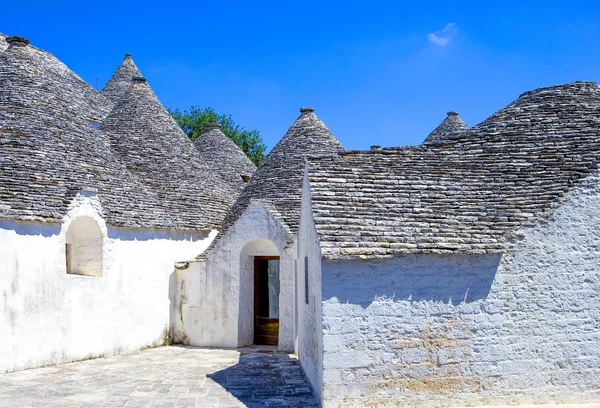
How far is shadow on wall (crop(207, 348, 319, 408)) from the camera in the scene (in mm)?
8070

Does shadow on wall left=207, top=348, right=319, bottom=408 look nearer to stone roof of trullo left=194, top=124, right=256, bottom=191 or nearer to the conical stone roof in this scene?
the conical stone roof

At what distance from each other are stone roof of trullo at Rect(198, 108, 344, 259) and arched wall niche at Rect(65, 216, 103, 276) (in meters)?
2.37

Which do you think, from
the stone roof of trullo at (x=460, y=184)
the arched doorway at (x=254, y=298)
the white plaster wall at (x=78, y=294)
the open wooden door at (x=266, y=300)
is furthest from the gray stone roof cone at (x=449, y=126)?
the stone roof of trullo at (x=460, y=184)

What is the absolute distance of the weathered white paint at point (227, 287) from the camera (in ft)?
43.6

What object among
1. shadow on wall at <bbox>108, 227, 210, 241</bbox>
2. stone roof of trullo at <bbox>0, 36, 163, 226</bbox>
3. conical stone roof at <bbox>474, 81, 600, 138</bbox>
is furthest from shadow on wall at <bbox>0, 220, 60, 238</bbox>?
conical stone roof at <bbox>474, 81, 600, 138</bbox>

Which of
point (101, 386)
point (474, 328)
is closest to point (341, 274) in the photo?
point (474, 328)

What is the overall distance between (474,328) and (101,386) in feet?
17.4

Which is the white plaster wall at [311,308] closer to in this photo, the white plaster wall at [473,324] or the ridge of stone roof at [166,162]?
the white plaster wall at [473,324]

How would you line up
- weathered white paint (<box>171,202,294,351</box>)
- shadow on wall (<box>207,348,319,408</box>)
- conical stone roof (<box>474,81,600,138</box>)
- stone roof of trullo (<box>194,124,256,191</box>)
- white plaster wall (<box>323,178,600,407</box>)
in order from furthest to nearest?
stone roof of trullo (<box>194,124,256,191</box>) → weathered white paint (<box>171,202,294,351</box>) → conical stone roof (<box>474,81,600,138</box>) → shadow on wall (<box>207,348,319,408</box>) → white plaster wall (<box>323,178,600,407</box>)

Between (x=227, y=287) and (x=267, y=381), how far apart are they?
4.18m

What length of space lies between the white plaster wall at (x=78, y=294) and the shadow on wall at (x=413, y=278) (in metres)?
5.77

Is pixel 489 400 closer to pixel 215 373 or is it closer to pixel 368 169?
pixel 368 169

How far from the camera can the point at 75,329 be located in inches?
446

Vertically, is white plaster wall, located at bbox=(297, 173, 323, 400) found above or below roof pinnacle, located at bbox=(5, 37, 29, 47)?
below
